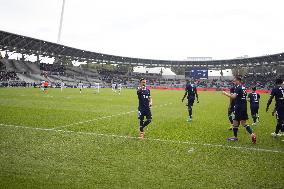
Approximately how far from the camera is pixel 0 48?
62.6 metres

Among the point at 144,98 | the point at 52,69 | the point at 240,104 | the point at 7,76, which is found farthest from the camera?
the point at 52,69

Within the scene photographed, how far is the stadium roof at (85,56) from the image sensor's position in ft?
208

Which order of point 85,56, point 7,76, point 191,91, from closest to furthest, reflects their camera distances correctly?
point 191,91
point 7,76
point 85,56

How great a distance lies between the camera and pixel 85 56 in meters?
87.1

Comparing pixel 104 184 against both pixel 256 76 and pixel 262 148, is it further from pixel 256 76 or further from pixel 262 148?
pixel 256 76

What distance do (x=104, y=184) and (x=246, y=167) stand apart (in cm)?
384

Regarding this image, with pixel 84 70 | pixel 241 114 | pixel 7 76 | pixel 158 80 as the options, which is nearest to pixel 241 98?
pixel 241 114

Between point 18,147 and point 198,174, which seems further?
point 18,147

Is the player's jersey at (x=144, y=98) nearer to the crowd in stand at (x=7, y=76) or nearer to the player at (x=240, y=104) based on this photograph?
the player at (x=240, y=104)

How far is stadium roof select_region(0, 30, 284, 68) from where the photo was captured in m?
63.4

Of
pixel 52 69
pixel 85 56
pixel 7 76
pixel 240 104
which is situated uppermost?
pixel 85 56

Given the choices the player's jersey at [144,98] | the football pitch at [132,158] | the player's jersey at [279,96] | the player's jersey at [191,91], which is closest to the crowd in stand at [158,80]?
the player's jersey at [191,91]

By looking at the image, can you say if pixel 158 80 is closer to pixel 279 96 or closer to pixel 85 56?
pixel 85 56

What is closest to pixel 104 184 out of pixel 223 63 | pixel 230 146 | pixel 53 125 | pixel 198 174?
pixel 198 174
